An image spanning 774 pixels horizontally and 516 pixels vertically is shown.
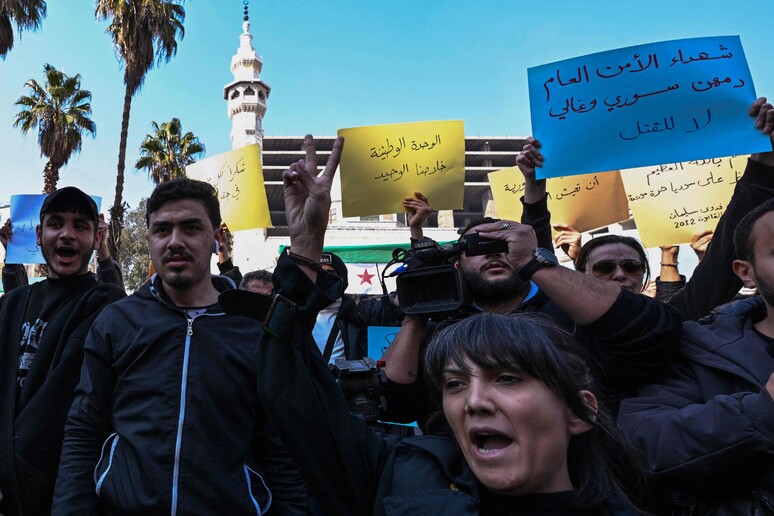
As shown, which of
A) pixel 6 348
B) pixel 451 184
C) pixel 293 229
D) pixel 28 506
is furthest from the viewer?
pixel 451 184

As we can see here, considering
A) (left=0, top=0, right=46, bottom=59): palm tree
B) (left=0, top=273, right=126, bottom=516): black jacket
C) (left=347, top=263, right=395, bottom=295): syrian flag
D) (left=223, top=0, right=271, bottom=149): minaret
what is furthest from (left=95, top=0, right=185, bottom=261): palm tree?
→ (left=223, top=0, right=271, bottom=149): minaret

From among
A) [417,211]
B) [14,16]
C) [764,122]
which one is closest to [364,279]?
[417,211]

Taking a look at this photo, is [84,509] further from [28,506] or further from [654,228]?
[654,228]

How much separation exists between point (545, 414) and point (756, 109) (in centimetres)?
182

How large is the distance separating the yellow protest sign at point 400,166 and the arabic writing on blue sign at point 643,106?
2.58ft

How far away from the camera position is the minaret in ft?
162

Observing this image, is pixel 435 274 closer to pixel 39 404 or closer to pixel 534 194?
pixel 534 194

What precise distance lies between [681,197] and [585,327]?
2.50m

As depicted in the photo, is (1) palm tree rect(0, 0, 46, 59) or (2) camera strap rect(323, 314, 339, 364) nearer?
(2) camera strap rect(323, 314, 339, 364)

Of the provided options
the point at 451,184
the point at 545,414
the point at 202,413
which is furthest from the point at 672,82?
the point at 202,413

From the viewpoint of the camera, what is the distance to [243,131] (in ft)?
162

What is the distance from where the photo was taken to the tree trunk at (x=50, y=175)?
59.6 feet

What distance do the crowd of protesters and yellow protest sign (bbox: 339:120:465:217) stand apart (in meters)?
0.87

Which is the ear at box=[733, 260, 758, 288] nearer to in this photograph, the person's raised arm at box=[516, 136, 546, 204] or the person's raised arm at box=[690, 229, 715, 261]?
the person's raised arm at box=[516, 136, 546, 204]
